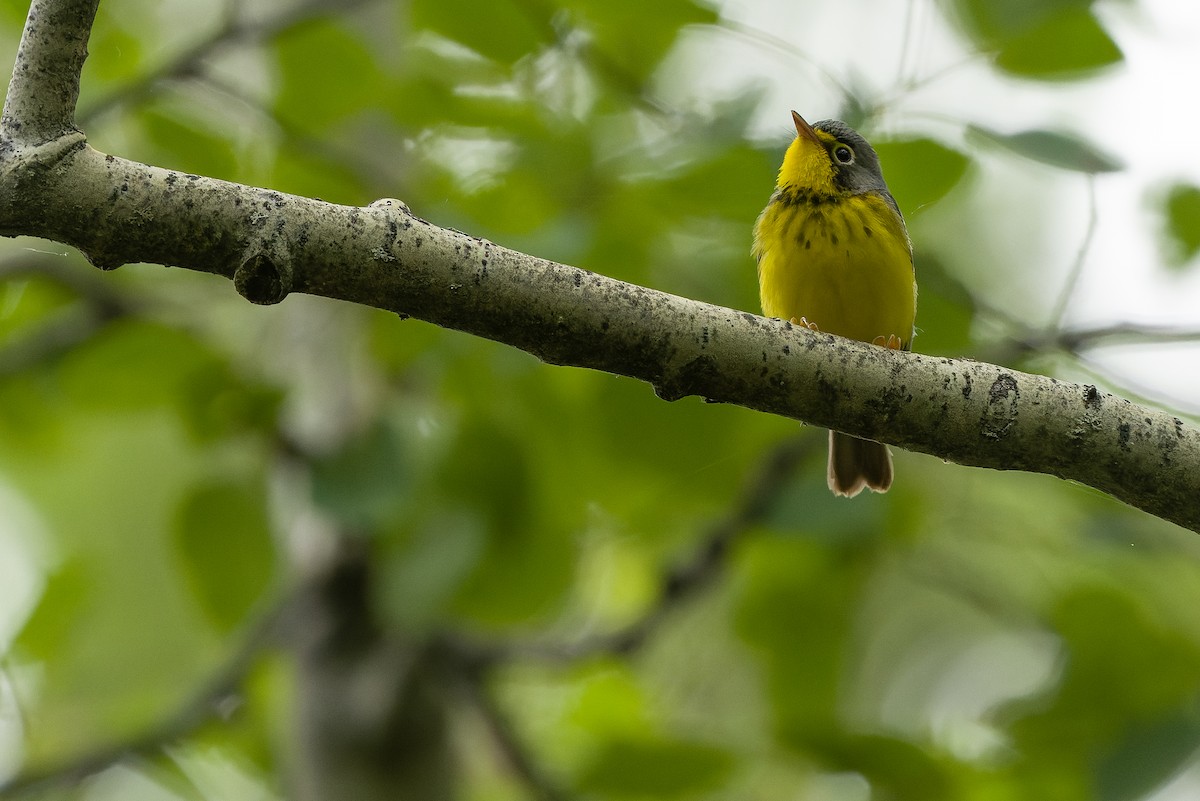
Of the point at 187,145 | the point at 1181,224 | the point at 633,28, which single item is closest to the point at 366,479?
the point at 187,145

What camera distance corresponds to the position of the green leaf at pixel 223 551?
12.1 ft

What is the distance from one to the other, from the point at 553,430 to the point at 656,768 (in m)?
1.12

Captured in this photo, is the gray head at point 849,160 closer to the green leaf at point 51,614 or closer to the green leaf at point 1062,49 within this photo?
the green leaf at point 1062,49

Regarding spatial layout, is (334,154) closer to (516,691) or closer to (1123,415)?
(1123,415)

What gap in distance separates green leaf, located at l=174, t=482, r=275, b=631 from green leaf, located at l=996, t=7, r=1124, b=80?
2.63m

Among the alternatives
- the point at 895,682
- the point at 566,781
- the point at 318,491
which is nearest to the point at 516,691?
the point at 895,682

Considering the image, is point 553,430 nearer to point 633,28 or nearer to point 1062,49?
point 633,28

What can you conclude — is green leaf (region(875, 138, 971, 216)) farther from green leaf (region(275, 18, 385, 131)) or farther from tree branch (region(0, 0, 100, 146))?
tree branch (region(0, 0, 100, 146))

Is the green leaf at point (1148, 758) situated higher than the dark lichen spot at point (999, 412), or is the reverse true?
the dark lichen spot at point (999, 412)

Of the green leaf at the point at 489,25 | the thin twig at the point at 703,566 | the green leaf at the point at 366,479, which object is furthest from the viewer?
the thin twig at the point at 703,566

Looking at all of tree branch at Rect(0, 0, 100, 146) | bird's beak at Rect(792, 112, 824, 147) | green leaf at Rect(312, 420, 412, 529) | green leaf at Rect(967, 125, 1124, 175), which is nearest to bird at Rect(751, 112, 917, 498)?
bird's beak at Rect(792, 112, 824, 147)

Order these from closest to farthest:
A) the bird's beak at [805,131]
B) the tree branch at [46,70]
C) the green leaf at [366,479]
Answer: the tree branch at [46,70]
the green leaf at [366,479]
the bird's beak at [805,131]

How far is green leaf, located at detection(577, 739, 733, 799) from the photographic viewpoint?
138 inches

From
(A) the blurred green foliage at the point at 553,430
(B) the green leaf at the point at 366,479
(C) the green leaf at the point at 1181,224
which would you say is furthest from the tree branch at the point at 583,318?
(B) the green leaf at the point at 366,479
